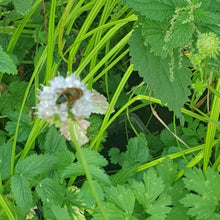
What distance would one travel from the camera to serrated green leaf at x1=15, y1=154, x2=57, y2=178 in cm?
79

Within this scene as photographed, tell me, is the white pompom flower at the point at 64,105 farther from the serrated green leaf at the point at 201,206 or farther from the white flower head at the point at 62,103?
the serrated green leaf at the point at 201,206

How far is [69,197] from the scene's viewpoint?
839 mm

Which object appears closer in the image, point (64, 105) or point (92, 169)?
point (64, 105)

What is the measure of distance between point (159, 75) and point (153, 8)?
135 millimetres

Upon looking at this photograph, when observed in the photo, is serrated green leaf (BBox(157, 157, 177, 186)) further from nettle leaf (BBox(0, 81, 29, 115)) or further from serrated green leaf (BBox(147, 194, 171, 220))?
nettle leaf (BBox(0, 81, 29, 115))

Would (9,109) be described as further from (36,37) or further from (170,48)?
(170,48)

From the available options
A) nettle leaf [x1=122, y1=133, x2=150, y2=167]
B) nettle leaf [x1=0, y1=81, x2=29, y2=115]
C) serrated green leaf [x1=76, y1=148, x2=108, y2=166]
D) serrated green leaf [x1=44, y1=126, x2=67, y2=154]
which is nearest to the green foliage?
serrated green leaf [x1=76, y1=148, x2=108, y2=166]

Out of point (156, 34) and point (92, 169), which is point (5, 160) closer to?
point (92, 169)

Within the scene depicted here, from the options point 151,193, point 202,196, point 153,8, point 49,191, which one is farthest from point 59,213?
point 153,8

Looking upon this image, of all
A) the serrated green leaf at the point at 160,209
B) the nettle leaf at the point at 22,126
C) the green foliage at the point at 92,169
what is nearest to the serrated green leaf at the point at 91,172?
the green foliage at the point at 92,169

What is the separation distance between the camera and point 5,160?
865 millimetres

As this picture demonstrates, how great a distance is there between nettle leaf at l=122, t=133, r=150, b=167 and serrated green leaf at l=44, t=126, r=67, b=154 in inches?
7.6

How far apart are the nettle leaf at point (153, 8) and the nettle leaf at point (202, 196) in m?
0.32

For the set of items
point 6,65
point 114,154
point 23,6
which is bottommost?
point 114,154
